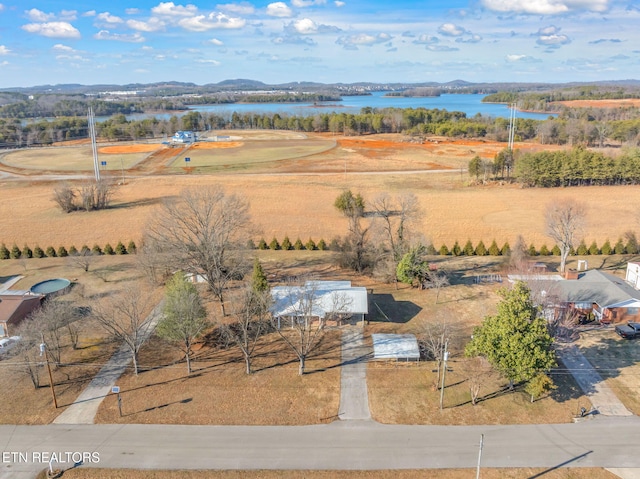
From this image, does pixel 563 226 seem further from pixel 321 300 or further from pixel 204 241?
pixel 204 241

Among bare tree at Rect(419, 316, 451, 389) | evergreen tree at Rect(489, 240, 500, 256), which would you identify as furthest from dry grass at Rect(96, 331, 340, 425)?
evergreen tree at Rect(489, 240, 500, 256)

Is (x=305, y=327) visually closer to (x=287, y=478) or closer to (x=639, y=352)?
(x=287, y=478)

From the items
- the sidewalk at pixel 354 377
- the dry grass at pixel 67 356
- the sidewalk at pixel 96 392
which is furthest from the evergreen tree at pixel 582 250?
the dry grass at pixel 67 356

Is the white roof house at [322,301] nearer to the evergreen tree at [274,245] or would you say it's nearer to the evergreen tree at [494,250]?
the evergreen tree at [274,245]

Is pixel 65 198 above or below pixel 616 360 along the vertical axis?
above

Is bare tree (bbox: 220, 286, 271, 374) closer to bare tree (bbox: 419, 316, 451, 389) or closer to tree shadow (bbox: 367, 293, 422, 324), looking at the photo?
tree shadow (bbox: 367, 293, 422, 324)

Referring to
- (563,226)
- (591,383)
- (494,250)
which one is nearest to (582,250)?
(563,226)
